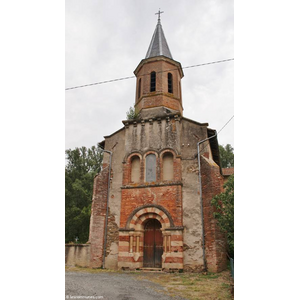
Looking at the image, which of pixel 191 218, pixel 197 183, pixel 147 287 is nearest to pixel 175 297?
pixel 147 287

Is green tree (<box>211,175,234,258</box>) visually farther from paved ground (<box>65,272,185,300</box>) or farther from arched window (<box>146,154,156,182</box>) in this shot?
arched window (<box>146,154,156,182</box>)

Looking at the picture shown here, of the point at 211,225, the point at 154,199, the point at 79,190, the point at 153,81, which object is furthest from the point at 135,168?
the point at 79,190

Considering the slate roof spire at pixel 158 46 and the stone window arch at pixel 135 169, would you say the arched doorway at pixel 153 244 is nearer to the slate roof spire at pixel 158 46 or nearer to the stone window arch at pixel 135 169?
the stone window arch at pixel 135 169

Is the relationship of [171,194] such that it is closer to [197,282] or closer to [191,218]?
[191,218]

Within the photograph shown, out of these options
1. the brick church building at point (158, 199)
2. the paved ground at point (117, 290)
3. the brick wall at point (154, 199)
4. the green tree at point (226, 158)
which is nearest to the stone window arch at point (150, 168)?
the brick church building at point (158, 199)

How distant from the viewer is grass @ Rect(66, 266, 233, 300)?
26.3ft

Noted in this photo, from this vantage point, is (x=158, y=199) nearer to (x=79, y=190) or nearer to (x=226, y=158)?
(x=79, y=190)

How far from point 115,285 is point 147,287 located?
1.12 m

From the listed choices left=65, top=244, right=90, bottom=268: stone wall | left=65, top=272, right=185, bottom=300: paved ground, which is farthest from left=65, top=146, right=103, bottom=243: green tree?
left=65, top=272, right=185, bottom=300: paved ground

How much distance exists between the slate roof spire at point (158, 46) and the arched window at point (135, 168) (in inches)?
338

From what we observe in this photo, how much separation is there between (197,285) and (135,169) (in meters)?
7.67

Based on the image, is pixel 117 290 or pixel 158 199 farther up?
pixel 158 199

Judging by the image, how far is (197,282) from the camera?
404 inches

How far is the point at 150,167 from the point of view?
15438 millimetres
